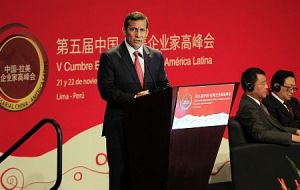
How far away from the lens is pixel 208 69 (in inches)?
226

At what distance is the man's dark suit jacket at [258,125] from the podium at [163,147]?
5.10 ft

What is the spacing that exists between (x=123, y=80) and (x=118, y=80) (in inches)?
1.3

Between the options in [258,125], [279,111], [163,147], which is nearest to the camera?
[163,147]

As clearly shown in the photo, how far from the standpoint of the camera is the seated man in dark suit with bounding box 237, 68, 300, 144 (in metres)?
4.81

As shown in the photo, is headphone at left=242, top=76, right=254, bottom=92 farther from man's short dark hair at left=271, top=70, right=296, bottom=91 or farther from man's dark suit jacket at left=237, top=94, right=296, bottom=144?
man's short dark hair at left=271, top=70, right=296, bottom=91

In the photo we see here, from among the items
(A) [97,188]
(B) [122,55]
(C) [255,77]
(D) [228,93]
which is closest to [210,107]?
(D) [228,93]

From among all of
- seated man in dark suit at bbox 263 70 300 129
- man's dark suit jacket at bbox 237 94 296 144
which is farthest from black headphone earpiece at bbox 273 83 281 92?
man's dark suit jacket at bbox 237 94 296 144

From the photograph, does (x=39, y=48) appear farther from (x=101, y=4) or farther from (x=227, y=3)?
(x=227, y=3)

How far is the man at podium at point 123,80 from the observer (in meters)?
3.39

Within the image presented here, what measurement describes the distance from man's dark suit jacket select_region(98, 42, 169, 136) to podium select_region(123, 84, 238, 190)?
0.63ft

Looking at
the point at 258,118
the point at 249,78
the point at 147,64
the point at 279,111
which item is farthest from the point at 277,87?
the point at 147,64

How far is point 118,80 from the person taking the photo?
3.53 meters

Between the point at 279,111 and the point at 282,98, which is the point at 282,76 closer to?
the point at 282,98

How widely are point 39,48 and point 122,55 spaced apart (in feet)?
4.84
